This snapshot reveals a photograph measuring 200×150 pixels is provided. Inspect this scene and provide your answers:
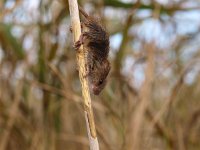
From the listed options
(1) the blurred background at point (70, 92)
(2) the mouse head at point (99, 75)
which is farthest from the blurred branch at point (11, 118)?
(2) the mouse head at point (99, 75)

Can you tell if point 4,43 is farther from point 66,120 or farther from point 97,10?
point 66,120

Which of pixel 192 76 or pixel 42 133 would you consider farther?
pixel 192 76

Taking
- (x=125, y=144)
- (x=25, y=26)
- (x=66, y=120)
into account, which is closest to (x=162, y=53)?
(x=66, y=120)

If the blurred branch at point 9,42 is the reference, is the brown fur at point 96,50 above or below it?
below

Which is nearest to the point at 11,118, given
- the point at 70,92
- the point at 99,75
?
the point at 70,92

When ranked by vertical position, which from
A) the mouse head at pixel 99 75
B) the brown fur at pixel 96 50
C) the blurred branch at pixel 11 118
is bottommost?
the blurred branch at pixel 11 118

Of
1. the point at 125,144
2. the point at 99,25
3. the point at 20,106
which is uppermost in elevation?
the point at 99,25

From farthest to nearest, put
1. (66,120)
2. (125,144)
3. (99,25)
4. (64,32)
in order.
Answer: (66,120) → (64,32) → (125,144) → (99,25)

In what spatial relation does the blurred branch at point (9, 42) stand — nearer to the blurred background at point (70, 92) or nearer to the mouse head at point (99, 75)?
the blurred background at point (70, 92)

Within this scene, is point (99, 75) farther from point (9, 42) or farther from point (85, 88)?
point (9, 42)
